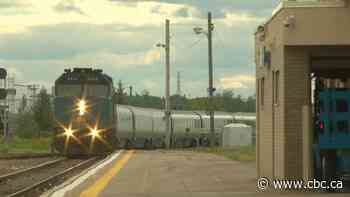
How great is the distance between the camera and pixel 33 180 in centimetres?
2575

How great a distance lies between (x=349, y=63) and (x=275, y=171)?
2.85 m

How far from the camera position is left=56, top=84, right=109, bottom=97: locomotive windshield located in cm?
3878

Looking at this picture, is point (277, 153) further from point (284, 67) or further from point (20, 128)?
point (20, 128)

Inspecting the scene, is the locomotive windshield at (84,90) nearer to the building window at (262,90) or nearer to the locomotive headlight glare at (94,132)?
the locomotive headlight glare at (94,132)

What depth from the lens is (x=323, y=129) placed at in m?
15.9

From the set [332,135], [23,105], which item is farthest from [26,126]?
[332,135]

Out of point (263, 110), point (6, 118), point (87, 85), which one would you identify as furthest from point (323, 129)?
point (6, 118)

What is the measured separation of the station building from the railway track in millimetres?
6414

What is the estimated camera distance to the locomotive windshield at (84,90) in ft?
127

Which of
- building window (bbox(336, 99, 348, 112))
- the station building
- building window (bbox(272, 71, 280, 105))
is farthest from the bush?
building window (bbox(336, 99, 348, 112))

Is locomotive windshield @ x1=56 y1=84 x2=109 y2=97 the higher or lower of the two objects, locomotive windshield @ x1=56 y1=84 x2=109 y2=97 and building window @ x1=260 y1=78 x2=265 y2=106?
the higher

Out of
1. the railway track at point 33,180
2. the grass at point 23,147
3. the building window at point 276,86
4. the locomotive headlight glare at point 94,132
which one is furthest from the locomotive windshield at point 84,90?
the building window at point 276,86

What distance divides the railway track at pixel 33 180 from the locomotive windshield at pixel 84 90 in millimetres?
4518

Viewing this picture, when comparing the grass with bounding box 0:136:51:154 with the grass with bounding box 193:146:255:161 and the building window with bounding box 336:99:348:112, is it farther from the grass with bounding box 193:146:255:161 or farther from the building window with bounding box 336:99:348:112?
the building window with bounding box 336:99:348:112
